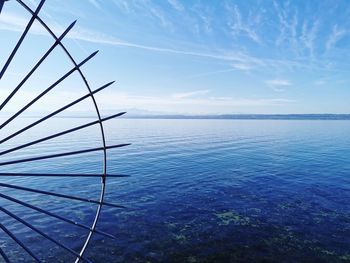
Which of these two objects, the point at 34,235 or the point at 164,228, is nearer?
the point at 34,235

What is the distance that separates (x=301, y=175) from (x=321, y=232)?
2758 cm

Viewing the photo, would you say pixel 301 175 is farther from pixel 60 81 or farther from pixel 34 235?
pixel 60 81

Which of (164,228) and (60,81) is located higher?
(60,81)

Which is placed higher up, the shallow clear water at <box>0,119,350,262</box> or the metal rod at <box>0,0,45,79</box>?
the metal rod at <box>0,0,45,79</box>

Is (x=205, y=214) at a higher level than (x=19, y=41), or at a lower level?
lower

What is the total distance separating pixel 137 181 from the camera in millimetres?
46219

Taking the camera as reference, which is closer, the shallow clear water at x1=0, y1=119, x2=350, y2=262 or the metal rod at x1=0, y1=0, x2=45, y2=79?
the metal rod at x1=0, y1=0, x2=45, y2=79

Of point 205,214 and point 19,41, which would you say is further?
point 205,214

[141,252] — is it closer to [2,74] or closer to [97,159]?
[2,74]

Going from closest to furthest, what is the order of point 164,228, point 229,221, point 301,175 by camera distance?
point 164,228 < point 229,221 < point 301,175

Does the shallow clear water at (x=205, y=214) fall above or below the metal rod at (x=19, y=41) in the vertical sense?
below

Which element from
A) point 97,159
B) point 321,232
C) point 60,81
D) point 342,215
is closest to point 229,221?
point 321,232

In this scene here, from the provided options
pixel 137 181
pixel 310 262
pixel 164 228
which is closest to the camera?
pixel 310 262

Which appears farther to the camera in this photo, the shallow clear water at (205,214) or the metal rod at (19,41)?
the shallow clear water at (205,214)
